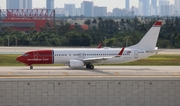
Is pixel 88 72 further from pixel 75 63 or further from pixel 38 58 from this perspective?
pixel 38 58

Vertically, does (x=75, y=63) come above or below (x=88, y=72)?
above

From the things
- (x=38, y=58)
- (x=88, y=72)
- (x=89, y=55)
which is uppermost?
(x=89, y=55)

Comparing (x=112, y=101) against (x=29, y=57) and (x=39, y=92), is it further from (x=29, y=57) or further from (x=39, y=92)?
(x=29, y=57)

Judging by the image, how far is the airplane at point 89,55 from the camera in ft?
184

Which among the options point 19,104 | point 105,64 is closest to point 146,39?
point 105,64

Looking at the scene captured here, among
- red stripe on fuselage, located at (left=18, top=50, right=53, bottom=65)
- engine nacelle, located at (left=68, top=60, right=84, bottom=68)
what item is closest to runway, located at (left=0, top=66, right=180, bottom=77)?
engine nacelle, located at (left=68, top=60, right=84, bottom=68)

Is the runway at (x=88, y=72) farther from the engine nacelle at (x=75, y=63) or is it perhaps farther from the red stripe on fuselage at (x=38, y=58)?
the red stripe on fuselage at (x=38, y=58)

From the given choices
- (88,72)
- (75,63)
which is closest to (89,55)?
(75,63)

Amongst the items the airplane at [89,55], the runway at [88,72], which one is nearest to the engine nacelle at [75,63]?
the airplane at [89,55]

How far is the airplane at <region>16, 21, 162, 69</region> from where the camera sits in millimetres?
55969

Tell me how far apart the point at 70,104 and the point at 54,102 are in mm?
1006

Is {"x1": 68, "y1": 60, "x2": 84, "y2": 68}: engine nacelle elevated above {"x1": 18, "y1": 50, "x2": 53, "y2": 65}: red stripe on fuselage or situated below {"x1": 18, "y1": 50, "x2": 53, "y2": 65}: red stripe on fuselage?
below

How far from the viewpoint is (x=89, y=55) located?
57.3m

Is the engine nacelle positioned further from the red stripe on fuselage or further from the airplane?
the red stripe on fuselage
